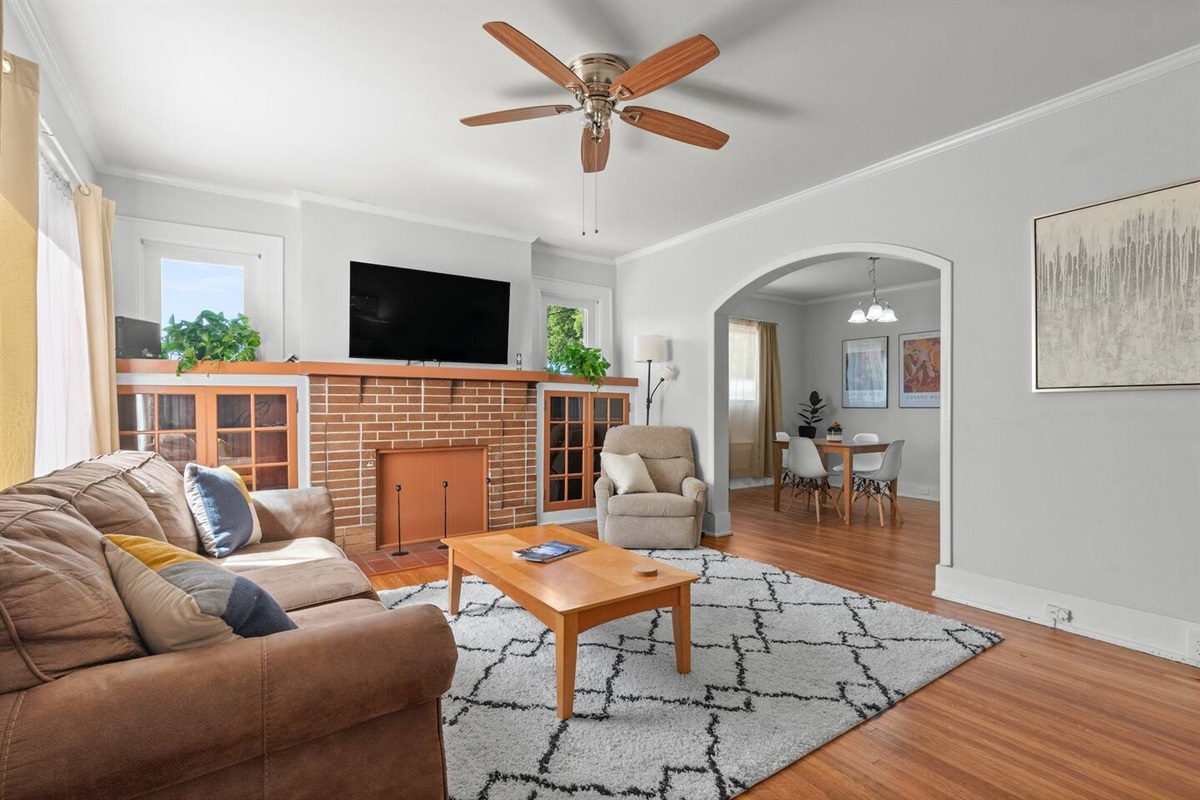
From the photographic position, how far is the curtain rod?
8.04ft

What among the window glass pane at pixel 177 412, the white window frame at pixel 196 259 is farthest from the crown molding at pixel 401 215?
the window glass pane at pixel 177 412

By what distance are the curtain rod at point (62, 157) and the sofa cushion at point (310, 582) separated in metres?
2.02

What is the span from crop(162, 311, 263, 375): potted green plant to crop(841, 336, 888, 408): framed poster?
6.78 meters

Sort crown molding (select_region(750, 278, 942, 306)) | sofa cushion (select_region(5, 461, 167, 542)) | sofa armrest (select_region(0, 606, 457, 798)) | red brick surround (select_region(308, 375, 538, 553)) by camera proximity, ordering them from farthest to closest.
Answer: crown molding (select_region(750, 278, 942, 306)) < red brick surround (select_region(308, 375, 538, 553)) < sofa cushion (select_region(5, 461, 167, 542)) < sofa armrest (select_region(0, 606, 457, 798))

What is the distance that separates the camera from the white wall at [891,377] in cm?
679

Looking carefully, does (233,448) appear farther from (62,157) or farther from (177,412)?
(62,157)

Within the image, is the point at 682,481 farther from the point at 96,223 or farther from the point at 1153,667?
the point at 96,223

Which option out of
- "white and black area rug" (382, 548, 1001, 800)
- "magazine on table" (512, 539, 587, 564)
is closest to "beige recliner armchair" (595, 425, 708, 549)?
"white and black area rug" (382, 548, 1001, 800)

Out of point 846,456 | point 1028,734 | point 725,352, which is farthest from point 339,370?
point 846,456

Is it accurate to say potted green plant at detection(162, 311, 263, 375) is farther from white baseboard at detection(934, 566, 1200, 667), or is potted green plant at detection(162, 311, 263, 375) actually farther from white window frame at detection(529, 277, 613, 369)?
white baseboard at detection(934, 566, 1200, 667)

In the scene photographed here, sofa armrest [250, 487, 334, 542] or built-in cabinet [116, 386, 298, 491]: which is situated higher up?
built-in cabinet [116, 386, 298, 491]

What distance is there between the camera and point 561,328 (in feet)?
18.7

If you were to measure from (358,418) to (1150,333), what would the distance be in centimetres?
456

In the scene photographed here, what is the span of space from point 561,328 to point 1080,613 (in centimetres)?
434
